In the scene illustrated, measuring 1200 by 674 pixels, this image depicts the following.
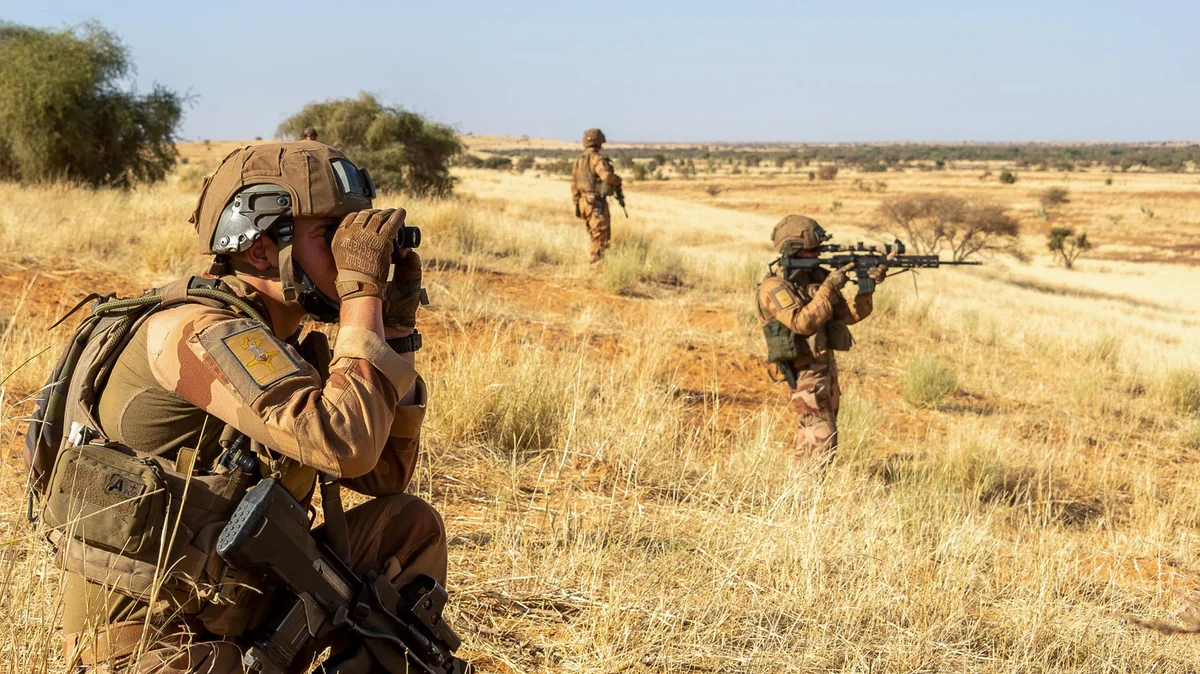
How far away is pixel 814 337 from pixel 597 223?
691 cm

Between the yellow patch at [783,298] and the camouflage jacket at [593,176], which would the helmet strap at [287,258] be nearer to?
the yellow patch at [783,298]

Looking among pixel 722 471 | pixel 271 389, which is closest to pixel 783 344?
pixel 722 471

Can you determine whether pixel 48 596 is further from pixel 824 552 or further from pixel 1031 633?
pixel 1031 633

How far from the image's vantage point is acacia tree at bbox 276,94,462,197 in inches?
789

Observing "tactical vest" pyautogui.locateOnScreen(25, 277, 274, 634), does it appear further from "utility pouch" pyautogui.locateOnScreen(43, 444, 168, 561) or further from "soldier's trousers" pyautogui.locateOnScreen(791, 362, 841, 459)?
"soldier's trousers" pyautogui.locateOnScreen(791, 362, 841, 459)

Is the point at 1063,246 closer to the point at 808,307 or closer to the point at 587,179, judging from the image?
the point at 587,179

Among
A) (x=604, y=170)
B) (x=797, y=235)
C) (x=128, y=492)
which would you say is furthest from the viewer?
(x=604, y=170)

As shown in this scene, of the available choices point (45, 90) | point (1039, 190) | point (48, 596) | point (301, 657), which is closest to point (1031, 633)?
point (301, 657)

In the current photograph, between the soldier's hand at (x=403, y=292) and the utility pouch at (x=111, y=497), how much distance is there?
26.6 inches

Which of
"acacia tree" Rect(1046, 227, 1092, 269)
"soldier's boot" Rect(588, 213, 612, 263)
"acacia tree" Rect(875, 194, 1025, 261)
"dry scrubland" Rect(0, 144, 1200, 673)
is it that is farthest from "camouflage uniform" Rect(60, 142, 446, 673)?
"acacia tree" Rect(1046, 227, 1092, 269)

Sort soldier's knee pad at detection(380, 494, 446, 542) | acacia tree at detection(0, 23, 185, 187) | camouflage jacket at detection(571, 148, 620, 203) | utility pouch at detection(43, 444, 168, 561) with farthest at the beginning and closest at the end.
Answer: acacia tree at detection(0, 23, 185, 187)
camouflage jacket at detection(571, 148, 620, 203)
soldier's knee pad at detection(380, 494, 446, 542)
utility pouch at detection(43, 444, 168, 561)

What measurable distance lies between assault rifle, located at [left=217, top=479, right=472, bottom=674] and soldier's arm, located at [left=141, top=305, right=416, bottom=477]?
0.42 feet

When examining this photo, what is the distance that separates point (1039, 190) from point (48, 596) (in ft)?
196

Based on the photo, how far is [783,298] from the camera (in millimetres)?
6027
